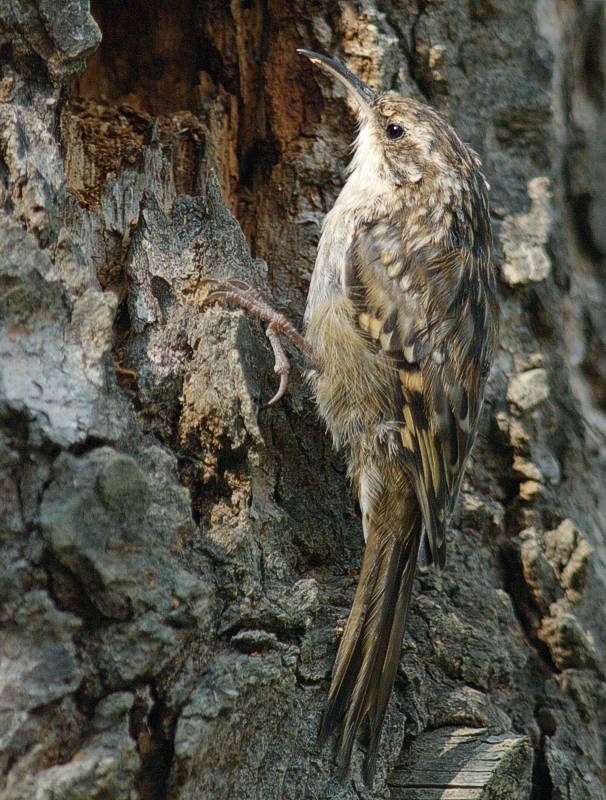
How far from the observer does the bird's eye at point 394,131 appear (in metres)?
2.70

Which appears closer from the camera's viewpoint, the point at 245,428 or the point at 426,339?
the point at 245,428

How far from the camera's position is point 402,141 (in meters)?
2.80

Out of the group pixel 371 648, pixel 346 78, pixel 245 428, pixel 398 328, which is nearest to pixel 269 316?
pixel 398 328

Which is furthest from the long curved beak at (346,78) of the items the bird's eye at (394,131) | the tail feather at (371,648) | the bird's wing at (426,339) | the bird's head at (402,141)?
the tail feather at (371,648)

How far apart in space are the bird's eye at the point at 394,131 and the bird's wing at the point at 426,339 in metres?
0.26

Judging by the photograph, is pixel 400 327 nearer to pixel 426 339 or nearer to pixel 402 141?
pixel 426 339

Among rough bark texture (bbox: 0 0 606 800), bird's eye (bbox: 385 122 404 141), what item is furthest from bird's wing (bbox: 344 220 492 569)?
bird's eye (bbox: 385 122 404 141)

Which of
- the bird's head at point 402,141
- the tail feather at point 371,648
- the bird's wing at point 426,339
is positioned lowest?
the tail feather at point 371,648

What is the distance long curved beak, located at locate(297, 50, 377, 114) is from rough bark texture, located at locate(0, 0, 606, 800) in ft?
0.25

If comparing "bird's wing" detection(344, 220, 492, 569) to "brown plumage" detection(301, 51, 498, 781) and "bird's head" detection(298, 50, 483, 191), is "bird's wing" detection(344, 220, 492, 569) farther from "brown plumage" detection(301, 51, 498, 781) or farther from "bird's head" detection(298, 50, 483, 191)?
"bird's head" detection(298, 50, 483, 191)

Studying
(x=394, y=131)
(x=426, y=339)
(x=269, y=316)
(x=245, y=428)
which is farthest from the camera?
(x=394, y=131)

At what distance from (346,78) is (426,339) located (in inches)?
28.8

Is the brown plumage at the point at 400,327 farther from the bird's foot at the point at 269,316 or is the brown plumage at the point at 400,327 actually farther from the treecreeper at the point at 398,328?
the bird's foot at the point at 269,316

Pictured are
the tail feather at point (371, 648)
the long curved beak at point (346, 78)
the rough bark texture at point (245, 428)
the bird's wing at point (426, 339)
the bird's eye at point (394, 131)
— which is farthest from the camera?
the bird's eye at point (394, 131)
